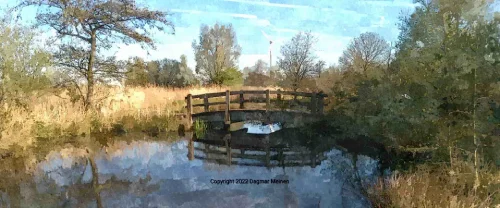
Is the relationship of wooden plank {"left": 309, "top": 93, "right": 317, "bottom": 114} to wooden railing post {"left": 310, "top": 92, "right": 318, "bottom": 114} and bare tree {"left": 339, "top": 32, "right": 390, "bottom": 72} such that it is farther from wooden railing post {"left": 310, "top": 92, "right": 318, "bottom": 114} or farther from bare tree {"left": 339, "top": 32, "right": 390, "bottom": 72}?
bare tree {"left": 339, "top": 32, "right": 390, "bottom": 72}

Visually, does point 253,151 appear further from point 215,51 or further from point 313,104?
point 215,51

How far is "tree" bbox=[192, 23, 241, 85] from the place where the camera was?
24109 millimetres

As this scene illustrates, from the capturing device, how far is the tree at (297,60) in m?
17.9

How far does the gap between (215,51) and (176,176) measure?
1821 centimetres

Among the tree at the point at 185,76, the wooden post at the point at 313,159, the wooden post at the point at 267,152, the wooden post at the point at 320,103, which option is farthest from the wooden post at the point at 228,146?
the tree at the point at 185,76

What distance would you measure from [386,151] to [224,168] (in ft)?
13.0

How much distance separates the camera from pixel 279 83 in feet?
59.7

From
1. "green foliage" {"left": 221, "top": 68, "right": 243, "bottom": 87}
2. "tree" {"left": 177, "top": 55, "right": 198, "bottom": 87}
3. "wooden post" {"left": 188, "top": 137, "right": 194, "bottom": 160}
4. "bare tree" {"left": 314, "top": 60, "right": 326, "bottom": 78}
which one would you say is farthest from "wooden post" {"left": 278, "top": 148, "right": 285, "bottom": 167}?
"tree" {"left": 177, "top": 55, "right": 198, "bottom": 87}

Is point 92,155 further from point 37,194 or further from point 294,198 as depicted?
point 294,198

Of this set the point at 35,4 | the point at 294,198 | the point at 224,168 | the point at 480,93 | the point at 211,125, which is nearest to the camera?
the point at 480,93

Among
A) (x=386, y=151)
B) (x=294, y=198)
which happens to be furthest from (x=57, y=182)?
(x=386, y=151)

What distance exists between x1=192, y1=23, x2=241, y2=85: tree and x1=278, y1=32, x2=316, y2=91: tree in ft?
21.5

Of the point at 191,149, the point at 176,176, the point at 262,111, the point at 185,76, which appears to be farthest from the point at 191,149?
the point at 185,76

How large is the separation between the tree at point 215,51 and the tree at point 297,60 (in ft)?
21.5
